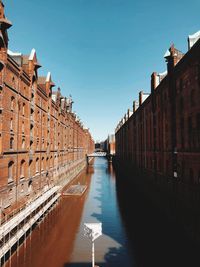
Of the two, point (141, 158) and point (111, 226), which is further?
point (141, 158)

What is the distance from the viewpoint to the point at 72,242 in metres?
17.0

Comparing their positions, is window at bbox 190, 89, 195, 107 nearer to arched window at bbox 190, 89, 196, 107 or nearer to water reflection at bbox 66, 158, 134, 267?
arched window at bbox 190, 89, 196, 107

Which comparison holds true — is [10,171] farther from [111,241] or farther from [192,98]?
[192,98]

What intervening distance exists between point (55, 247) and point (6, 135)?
9.51 metres

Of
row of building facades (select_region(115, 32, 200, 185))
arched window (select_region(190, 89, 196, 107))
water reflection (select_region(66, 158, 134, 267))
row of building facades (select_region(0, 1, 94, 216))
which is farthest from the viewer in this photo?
arched window (select_region(190, 89, 196, 107))

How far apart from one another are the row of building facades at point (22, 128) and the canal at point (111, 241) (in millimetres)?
3949

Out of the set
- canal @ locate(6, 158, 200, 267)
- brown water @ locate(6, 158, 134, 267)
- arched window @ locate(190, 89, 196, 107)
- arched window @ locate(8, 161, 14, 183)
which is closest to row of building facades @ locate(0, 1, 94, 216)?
arched window @ locate(8, 161, 14, 183)

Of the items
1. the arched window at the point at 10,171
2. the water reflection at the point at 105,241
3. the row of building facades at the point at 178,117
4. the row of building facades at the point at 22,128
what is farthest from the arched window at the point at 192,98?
the arched window at the point at 10,171

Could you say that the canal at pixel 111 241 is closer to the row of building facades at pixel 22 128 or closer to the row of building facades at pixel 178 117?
the row of building facades at pixel 22 128

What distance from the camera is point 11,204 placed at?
59.0 feet

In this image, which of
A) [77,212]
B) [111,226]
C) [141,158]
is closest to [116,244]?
[111,226]

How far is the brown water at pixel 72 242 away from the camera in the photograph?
1409 cm

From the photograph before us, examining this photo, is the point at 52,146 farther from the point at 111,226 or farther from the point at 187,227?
the point at 187,227

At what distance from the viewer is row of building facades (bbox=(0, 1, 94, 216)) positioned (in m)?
16.6
